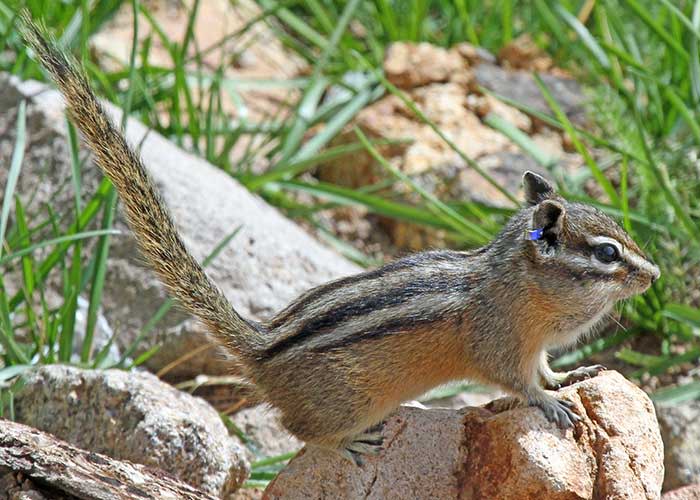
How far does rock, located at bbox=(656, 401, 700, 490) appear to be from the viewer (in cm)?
500

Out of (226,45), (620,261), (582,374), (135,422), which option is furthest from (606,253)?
(226,45)

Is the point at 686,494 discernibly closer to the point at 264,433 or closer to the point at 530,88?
the point at 264,433

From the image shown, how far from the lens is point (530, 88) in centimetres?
743

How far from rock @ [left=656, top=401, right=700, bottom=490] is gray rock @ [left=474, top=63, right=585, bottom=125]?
2.52 meters

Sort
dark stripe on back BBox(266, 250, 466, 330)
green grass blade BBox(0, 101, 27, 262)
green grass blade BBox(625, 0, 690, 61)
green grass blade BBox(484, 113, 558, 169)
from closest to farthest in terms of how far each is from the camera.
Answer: dark stripe on back BBox(266, 250, 466, 330) → green grass blade BBox(0, 101, 27, 262) → green grass blade BBox(625, 0, 690, 61) → green grass blade BBox(484, 113, 558, 169)

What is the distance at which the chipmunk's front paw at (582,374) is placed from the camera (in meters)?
3.95

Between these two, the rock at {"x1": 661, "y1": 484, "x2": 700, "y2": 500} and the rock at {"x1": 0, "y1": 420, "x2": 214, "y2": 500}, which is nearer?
the rock at {"x1": 0, "y1": 420, "x2": 214, "y2": 500}

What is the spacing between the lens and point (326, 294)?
3.94m

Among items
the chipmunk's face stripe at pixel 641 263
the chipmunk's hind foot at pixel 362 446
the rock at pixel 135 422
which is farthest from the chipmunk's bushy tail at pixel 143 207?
the chipmunk's face stripe at pixel 641 263

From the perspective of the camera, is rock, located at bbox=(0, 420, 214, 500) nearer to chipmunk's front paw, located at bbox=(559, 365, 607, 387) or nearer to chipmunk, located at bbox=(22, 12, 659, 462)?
chipmunk, located at bbox=(22, 12, 659, 462)

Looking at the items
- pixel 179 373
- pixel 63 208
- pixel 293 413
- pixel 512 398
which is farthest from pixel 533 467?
pixel 63 208

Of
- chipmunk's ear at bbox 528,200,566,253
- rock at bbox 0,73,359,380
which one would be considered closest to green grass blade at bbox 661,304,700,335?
chipmunk's ear at bbox 528,200,566,253

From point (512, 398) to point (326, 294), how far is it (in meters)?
0.79

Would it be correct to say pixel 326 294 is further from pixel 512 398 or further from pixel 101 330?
pixel 101 330
